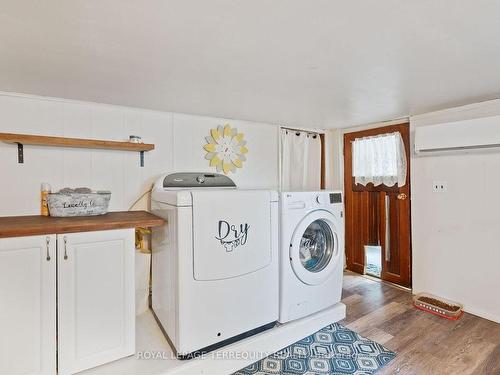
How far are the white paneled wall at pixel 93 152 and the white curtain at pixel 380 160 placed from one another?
157 centimetres

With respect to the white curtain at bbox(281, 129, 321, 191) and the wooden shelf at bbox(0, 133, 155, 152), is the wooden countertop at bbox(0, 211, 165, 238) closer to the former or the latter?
the wooden shelf at bbox(0, 133, 155, 152)

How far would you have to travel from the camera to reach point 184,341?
1664mm

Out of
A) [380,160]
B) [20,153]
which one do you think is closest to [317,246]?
[380,160]

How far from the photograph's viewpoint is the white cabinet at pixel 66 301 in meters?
1.44

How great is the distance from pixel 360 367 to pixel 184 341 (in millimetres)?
1186

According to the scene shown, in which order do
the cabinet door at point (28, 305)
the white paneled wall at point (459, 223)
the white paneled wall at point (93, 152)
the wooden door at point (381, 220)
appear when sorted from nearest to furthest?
the cabinet door at point (28, 305), the white paneled wall at point (93, 152), the white paneled wall at point (459, 223), the wooden door at point (381, 220)

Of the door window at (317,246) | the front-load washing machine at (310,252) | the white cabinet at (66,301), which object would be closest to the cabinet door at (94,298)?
the white cabinet at (66,301)

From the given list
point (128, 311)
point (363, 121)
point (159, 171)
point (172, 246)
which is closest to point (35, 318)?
point (128, 311)

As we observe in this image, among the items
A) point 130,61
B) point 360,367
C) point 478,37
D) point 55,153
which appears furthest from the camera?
point 55,153

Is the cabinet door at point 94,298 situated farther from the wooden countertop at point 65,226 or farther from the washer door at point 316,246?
the washer door at point 316,246

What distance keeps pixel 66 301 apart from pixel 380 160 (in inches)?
127

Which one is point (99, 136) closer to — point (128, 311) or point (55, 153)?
point (55, 153)

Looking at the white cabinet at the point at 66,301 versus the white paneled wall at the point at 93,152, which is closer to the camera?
the white cabinet at the point at 66,301

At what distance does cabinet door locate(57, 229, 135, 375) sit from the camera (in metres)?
1.56
